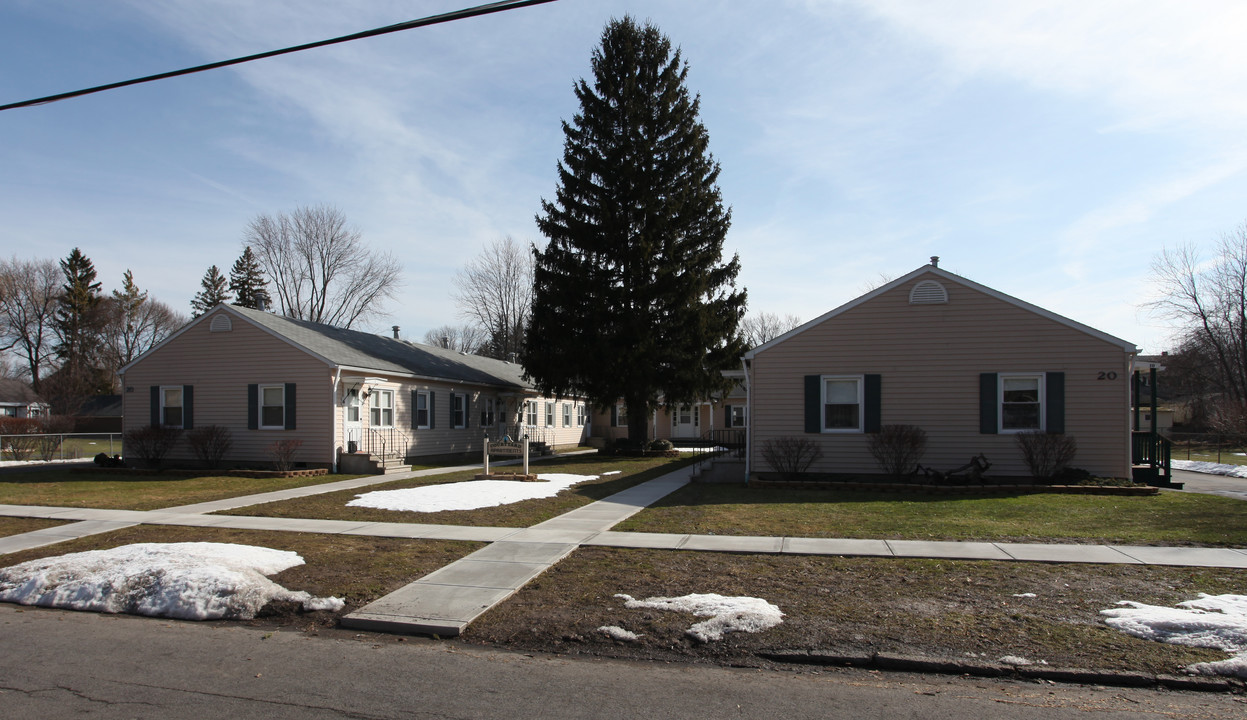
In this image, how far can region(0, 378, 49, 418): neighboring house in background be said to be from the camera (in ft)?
161

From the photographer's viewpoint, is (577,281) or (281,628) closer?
(281,628)

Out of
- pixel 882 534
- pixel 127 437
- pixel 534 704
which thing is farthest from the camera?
pixel 127 437

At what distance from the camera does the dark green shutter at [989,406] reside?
15.8 meters

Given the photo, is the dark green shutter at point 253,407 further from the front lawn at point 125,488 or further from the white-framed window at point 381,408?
the white-framed window at point 381,408

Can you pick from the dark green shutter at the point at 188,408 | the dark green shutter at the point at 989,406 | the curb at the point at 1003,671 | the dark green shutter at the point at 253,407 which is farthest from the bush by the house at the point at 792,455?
the dark green shutter at the point at 188,408

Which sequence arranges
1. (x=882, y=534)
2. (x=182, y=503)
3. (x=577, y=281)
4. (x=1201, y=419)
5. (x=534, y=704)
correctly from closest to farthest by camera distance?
(x=534, y=704)
(x=882, y=534)
(x=182, y=503)
(x=577, y=281)
(x=1201, y=419)

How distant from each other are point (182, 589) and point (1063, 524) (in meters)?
11.1

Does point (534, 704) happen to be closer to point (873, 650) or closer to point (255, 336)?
point (873, 650)

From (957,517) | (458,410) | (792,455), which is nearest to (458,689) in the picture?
(957,517)

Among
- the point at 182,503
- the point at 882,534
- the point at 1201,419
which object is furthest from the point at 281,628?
the point at 1201,419

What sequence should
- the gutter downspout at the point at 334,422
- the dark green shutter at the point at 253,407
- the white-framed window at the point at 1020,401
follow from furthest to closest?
1. the dark green shutter at the point at 253,407
2. the gutter downspout at the point at 334,422
3. the white-framed window at the point at 1020,401

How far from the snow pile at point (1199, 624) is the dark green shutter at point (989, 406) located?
952 centimetres

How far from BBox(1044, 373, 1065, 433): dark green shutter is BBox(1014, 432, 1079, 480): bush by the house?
0.21 m

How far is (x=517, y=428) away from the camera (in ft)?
A: 102
